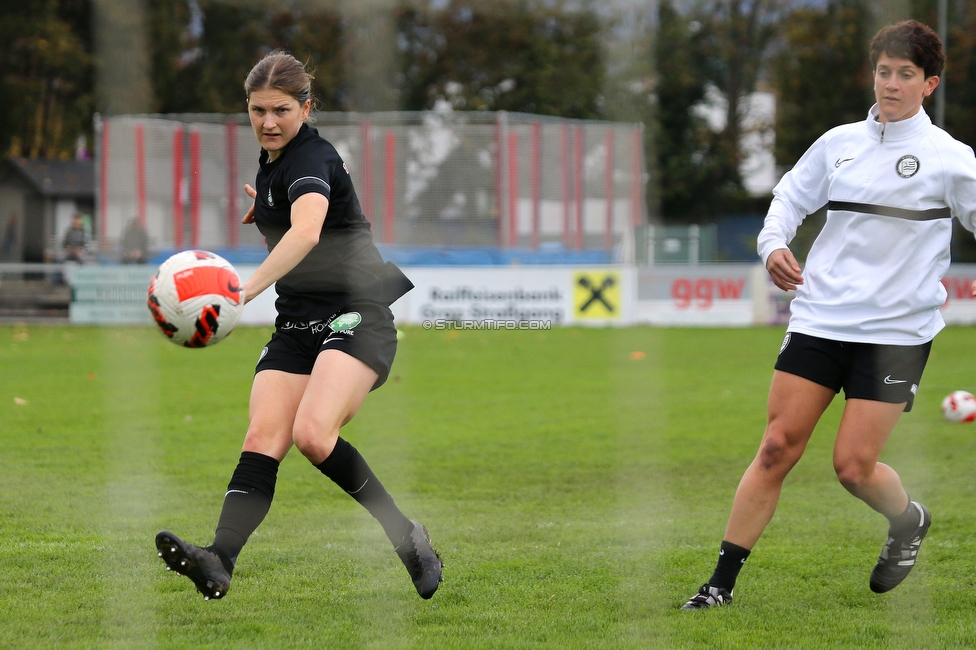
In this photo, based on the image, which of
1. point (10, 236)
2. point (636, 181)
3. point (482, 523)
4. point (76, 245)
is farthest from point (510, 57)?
point (10, 236)

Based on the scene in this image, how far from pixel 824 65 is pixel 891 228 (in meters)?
12.0

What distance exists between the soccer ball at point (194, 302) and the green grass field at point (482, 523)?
Answer: 966mm

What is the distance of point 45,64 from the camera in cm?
1130

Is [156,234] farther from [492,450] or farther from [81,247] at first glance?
[492,450]

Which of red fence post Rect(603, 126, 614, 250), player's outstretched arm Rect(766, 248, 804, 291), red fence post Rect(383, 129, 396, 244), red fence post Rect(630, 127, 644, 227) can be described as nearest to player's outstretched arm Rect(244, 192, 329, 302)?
player's outstretched arm Rect(766, 248, 804, 291)

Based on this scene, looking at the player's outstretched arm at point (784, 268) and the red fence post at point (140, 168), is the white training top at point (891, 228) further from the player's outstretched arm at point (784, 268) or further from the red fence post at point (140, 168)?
the red fence post at point (140, 168)

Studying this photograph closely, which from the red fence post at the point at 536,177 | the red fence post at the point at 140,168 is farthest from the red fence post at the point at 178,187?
the red fence post at the point at 536,177

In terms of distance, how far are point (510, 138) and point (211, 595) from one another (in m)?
17.5

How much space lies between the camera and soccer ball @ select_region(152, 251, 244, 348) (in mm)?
3369

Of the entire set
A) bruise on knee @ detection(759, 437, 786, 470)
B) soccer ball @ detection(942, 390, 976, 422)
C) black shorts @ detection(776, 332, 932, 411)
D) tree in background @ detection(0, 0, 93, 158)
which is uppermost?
tree in background @ detection(0, 0, 93, 158)

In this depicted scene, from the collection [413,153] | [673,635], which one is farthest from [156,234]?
[673,635]

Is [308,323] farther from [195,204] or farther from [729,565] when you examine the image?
[195,204]

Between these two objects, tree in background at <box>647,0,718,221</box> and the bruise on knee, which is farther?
tree in background at <box>647,0,718,221</box>

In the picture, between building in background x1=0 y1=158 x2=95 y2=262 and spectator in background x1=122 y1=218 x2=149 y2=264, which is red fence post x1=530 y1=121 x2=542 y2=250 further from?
building in background x1=0 y1=158 x2=95 y2=262
